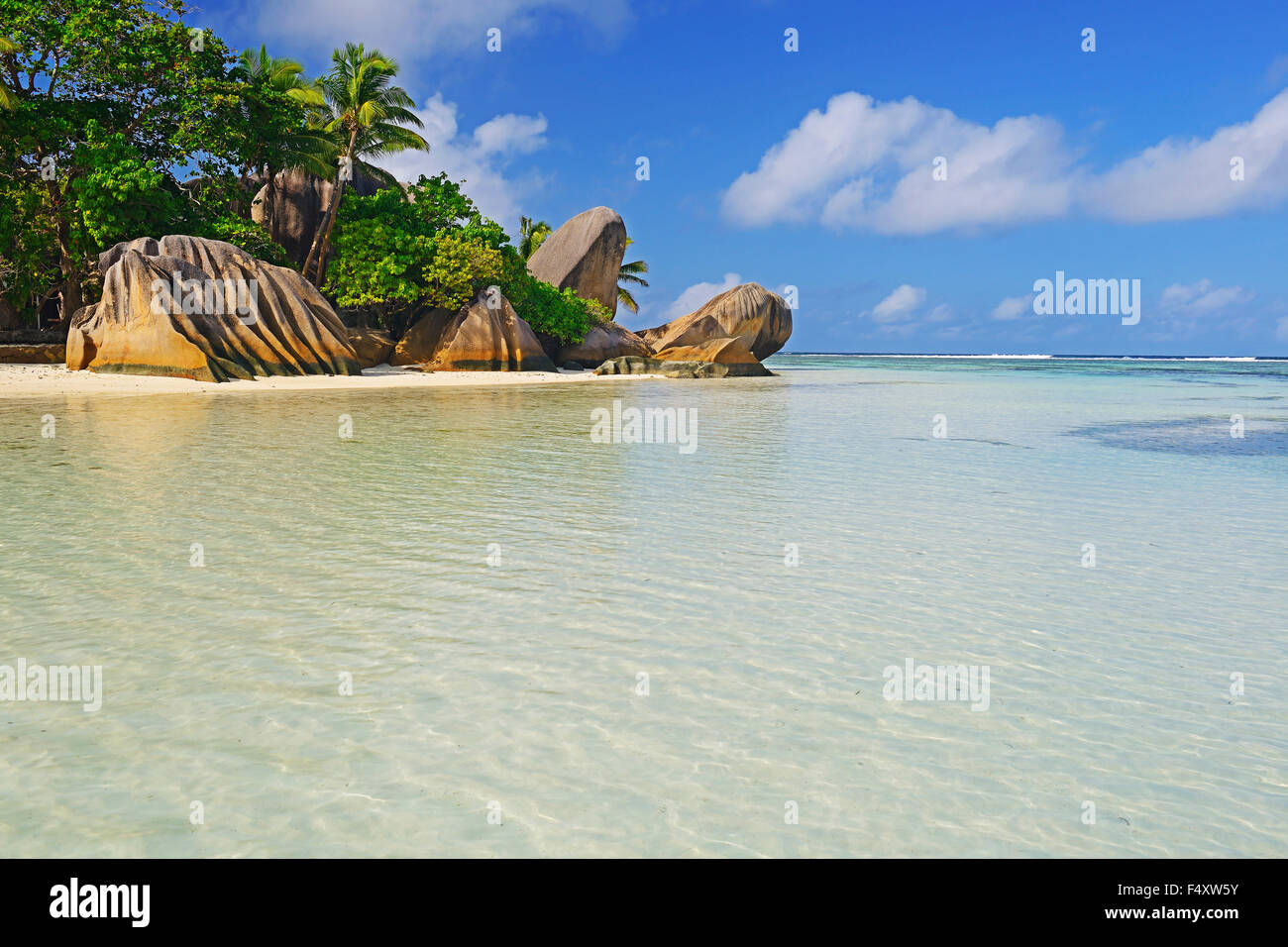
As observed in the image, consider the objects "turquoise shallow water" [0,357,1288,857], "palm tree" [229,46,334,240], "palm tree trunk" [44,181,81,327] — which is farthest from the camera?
"palm tree" [229,46,334,240]

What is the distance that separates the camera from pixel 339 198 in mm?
30469

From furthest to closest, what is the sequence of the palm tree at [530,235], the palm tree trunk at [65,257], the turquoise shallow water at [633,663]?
the palm tree at [530,235] < the palm tree trunk at [65,257] < the turquoise shallow water at [633,663]

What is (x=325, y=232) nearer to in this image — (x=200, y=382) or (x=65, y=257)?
(x=65, y=257)

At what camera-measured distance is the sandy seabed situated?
60.0 feet

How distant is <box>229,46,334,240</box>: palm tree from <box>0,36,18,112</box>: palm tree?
540 centimetres

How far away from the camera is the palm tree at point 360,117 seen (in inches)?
1205

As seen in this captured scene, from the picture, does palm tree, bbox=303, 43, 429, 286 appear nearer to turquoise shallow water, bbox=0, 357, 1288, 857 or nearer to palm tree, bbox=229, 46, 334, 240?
palm tree, bbox=229, 46, 334, 240

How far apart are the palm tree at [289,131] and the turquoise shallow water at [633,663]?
2302 cm

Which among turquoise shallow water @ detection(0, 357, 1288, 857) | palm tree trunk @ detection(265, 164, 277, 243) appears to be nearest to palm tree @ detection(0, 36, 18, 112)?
palm tree trunk @ detection(265, 164, 277, 243)

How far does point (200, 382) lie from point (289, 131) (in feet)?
41.0

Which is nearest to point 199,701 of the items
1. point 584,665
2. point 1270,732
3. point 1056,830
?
point 584,665

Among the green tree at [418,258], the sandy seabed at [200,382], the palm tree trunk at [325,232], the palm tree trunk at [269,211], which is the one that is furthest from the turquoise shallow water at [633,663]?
the palm tree trunk at [269,211]

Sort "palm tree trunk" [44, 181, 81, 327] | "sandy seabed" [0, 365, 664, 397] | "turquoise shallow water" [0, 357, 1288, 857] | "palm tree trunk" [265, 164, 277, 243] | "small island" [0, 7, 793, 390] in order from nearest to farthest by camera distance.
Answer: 1. "turquoise shallow water" [0, 357, 1288, 857]
2. "sandy seabed" [0, 365, 664, 397]
3. "small island" [0, 7, 793, 390]
4. "palm tree trunk" [44, 181, 81, 327]
5. "palm tree trunk" [265, 164, 277, 243]

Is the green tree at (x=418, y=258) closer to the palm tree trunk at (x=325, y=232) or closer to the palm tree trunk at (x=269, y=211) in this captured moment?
the palm tree trunk at (x=325, y=232)
